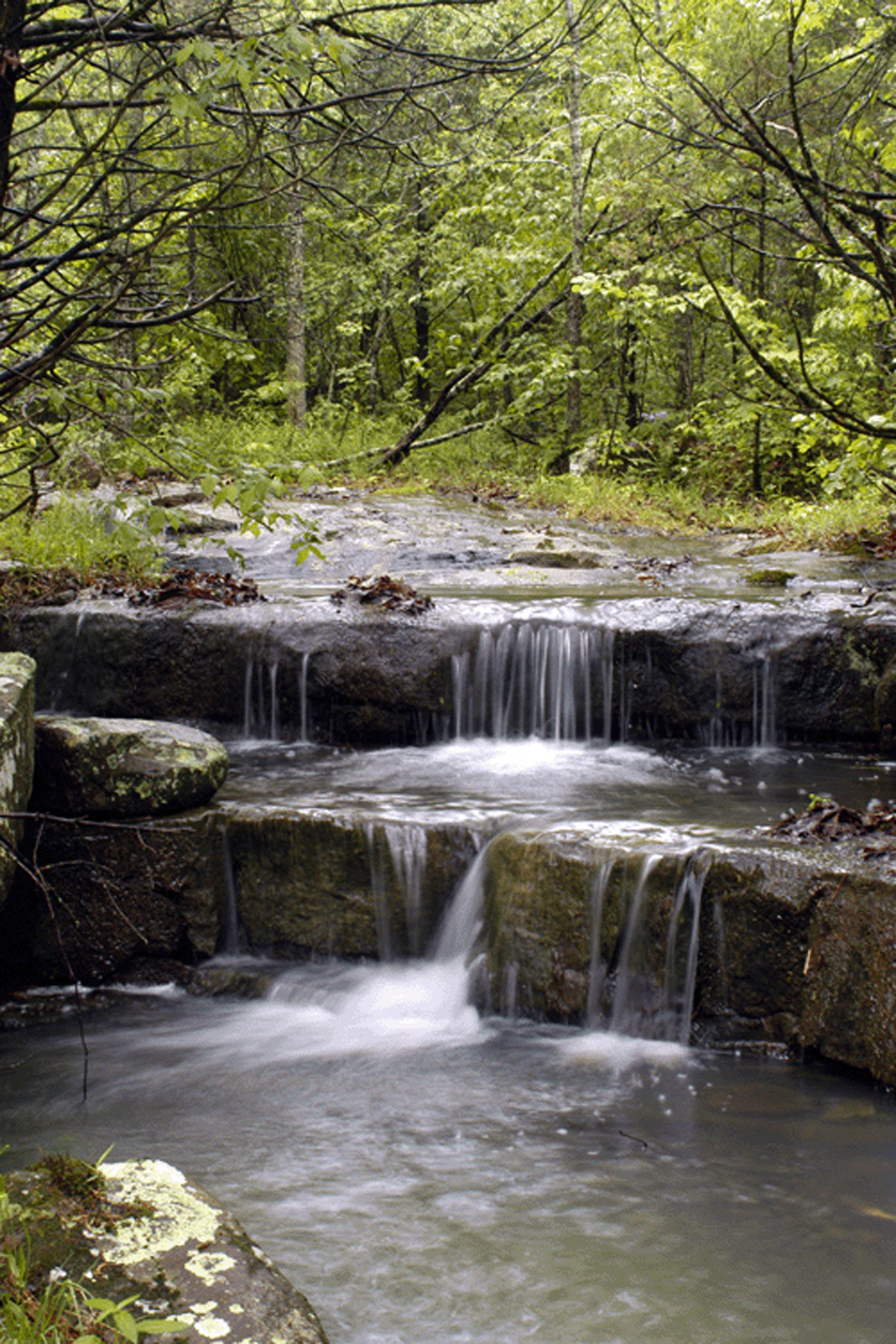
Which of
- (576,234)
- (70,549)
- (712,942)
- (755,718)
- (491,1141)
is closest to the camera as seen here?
(491,1141)

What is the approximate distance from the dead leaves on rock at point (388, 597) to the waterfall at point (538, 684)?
22.5 inches

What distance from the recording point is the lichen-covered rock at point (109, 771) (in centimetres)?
557

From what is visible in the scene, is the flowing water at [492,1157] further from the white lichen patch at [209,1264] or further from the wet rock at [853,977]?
the white lichen patch at [209,1264]

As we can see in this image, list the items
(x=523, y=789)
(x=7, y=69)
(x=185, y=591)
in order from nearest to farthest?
1. (x=7, y=69)
2. (x=523, y=789)
3. (x=185, y=591)

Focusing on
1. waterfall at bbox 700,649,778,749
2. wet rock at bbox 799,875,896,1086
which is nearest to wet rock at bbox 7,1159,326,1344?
wet rock at bbox 799,875,896,1086

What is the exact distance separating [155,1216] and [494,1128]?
1810 millimetres

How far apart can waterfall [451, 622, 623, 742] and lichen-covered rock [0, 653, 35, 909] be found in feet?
11.7

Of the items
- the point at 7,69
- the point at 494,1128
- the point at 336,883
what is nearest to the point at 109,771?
the point at 336,883

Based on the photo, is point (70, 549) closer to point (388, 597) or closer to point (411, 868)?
point (388, 597)

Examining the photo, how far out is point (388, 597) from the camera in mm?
8445

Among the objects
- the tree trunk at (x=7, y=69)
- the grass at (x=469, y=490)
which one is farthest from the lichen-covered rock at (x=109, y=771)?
the tree trunk at (x=7, y=69)

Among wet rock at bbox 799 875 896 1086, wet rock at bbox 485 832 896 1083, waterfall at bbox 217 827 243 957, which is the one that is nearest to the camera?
wet rock at bbox 799 875 896 1086

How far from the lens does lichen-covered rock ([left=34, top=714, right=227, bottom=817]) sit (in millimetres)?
5566

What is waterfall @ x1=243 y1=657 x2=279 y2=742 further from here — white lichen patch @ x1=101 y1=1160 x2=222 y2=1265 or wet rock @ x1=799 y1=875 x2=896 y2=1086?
white lichen patch @ x1=101 y1=1160 x2=222 y2=1265
